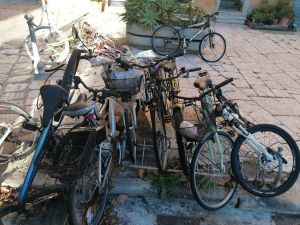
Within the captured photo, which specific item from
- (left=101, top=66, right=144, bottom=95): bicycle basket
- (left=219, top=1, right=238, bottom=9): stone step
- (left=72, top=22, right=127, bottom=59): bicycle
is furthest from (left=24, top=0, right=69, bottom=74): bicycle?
(left=219, top=1, right=238, bottom=9): stone step

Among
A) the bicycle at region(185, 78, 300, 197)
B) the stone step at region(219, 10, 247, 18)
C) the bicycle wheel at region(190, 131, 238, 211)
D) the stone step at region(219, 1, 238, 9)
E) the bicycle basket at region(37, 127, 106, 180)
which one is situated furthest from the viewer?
the stone step at region(219, 1, 238, 9)

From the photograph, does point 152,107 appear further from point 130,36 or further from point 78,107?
point 130,36

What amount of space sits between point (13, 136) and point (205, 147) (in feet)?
8.41

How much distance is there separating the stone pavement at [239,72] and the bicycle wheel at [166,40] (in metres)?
Result: 0.50

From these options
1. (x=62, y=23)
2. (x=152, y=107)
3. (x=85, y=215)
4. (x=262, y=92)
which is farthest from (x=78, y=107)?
(x=62, y=23)

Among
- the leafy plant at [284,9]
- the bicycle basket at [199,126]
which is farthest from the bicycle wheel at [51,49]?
the leafy plant at [284,9]

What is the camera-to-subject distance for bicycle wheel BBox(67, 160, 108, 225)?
2.49m

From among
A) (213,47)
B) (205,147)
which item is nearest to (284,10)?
(213,47)

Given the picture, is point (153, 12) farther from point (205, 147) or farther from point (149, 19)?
point (205, 147)

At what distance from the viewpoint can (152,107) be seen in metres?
2.64

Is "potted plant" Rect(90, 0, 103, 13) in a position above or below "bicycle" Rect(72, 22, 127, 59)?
above

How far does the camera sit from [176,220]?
2.75 metres

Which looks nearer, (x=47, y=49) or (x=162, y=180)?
(x=162, y=180)

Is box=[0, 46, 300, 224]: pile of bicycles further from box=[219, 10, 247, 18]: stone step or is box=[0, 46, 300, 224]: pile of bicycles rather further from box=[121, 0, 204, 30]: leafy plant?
box=[219, 10, 247, 18]: stone step
